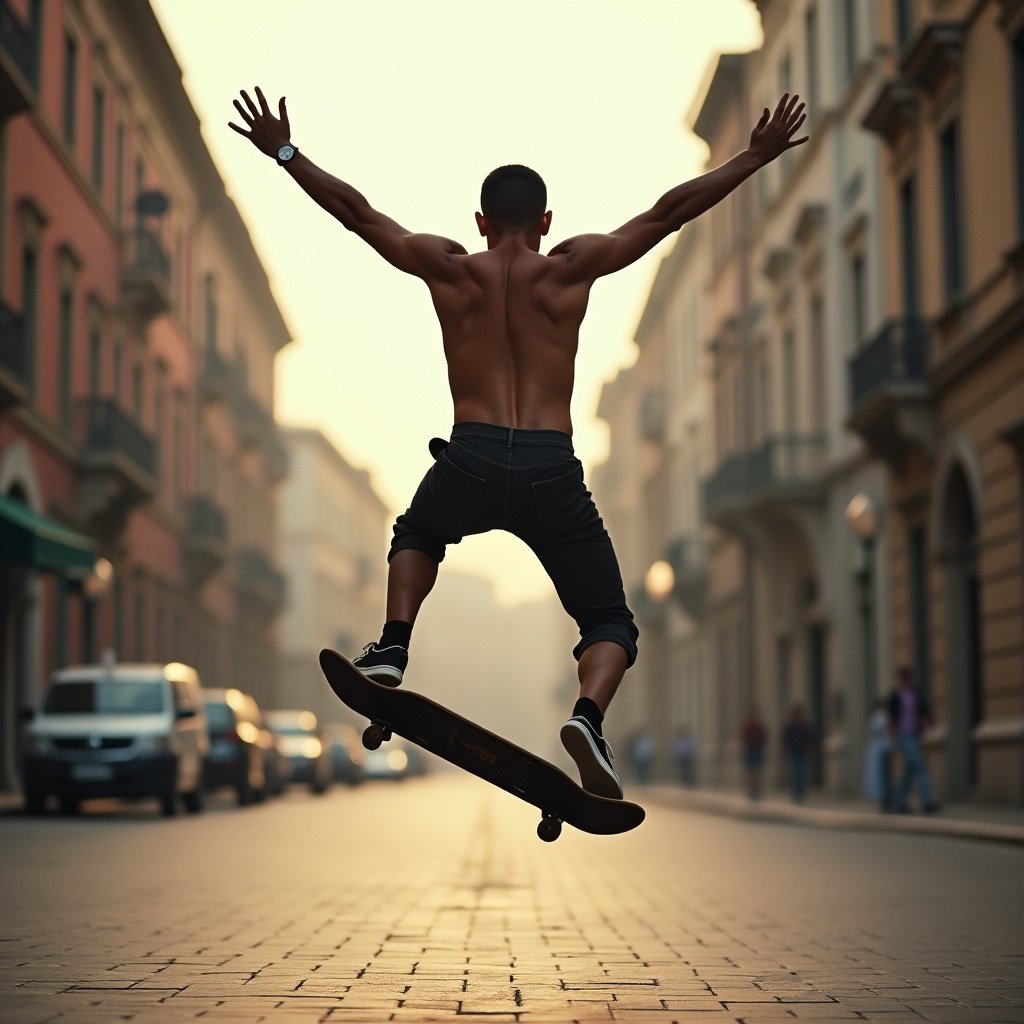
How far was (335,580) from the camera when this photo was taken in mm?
95438

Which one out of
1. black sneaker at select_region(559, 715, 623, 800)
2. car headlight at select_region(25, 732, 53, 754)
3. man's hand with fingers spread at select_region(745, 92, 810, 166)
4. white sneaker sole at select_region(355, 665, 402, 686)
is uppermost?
man's hand with fingers spread at select_region(745, 92, 810, 166)

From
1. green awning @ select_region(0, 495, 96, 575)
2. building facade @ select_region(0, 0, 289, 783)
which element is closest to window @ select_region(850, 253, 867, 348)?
building facade @ select_region(0, 0, 289, 783)

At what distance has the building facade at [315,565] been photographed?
8647cm

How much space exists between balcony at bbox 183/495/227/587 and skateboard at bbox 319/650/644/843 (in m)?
43.0

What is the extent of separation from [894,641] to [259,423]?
113 feet

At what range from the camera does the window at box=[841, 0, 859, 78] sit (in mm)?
33031

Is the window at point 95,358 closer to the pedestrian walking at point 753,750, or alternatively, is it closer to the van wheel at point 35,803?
the pedestrian walking at point 753,750

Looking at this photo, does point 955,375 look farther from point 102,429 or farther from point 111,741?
point 102,429

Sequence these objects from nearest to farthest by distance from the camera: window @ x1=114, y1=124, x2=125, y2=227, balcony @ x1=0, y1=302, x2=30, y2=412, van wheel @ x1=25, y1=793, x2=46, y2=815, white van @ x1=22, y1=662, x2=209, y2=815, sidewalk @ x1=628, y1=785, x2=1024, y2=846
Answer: sidewalk @ x1=628, y1=785, x2=1024, y2=846
van wheel @ x1=25, y1=793, x2=46, y2=815
white van @ x1=22, y1=662, x2=209, y2=815
balcony @ x1=0, y1=302, x2=30, y2=412
window @ x1=114, y1=124, x2=125, y2=227

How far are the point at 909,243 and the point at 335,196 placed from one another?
77.7ft

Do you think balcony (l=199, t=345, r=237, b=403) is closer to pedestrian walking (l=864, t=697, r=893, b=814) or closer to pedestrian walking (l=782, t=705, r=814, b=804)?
pedestrian walking (l=782, t=705, r=814, b=804)

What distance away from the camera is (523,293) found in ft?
20.7

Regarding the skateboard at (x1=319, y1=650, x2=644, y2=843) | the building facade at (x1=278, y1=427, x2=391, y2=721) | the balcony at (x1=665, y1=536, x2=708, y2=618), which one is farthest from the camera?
the building facade at (x1=278, y1=427, x2=391, y2=721)

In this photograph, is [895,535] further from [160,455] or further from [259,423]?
[259,423]
